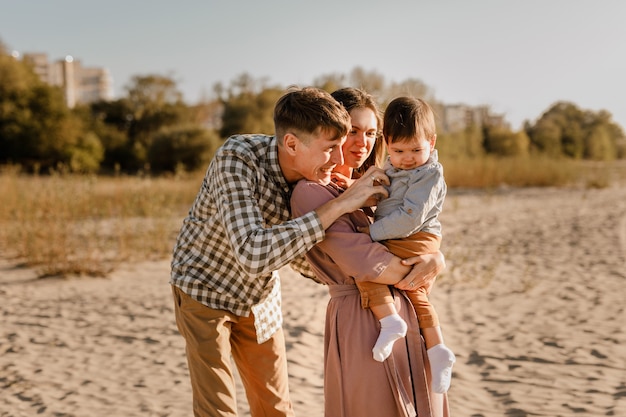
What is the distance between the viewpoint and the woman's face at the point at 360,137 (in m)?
2.72

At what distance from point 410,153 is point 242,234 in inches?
28.3

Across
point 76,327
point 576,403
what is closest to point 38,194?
point 76,327

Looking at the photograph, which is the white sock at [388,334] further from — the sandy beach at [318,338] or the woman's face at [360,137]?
the sandy beach at [318,338]

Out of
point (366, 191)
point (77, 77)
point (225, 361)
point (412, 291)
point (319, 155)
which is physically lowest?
point (225, 361)

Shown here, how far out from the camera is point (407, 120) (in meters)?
2.54

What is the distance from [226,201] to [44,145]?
2834 centimetres

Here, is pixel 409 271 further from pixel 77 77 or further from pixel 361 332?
pixel 77 77

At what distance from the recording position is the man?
2.40m

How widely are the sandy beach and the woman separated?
100 inches

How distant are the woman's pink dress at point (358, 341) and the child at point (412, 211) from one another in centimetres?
6

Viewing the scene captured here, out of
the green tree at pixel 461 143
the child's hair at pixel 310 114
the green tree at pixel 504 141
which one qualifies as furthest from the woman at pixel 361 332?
the green tree at pixel 504 141

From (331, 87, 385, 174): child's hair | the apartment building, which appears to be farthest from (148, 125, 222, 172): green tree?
the apartment building

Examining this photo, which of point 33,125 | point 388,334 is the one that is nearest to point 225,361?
point 388,334

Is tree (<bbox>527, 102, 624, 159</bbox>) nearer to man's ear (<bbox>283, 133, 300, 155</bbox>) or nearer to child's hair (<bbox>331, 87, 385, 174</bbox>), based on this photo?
child's hair (<bbox>331, 87, 385, 174</bbox>)
